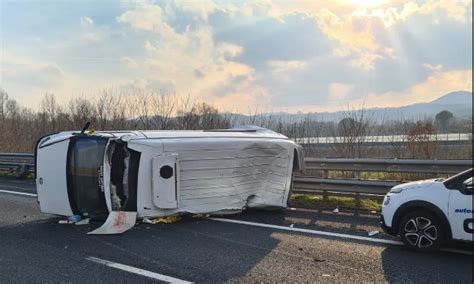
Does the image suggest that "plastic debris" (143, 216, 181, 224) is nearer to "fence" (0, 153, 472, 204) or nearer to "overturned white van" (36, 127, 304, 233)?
"overturned white van" (36, 127, 304, 233)

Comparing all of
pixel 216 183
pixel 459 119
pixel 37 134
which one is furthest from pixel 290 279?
pixel 37 134

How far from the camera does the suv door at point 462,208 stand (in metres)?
5.44

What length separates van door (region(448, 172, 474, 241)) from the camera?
5438 mm

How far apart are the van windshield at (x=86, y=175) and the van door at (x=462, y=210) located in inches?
214

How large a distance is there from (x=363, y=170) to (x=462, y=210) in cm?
387

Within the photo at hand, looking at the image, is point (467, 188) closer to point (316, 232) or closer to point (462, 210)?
point (462, 210)

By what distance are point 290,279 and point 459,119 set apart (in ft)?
40.3

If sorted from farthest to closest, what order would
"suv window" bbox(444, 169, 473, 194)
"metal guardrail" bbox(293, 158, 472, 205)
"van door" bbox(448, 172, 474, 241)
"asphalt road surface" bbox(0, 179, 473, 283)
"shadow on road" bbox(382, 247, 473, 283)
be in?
"metal guardrail" bbox(293, 158, 472, 205) → "suv window" bbox(444, 169, 473, 194) → "van door" bbox(448, 172, 474, 241) → "asphalt road surface" bbox(0, 179, 473, 283) → "shadow on road" bbox(382, 247, 473, 283)

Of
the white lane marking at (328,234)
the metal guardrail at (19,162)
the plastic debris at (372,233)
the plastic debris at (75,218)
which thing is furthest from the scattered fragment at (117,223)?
the metal guardrail at (19,162)

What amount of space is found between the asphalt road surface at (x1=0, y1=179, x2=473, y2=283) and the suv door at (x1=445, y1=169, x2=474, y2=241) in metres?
0.33

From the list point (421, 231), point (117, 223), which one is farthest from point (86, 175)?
point (421, 231)

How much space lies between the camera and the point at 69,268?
525cm

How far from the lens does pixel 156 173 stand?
7.54 meters

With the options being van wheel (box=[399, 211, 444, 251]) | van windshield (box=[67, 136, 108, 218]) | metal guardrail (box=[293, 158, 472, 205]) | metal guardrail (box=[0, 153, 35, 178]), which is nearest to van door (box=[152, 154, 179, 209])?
van windshield (box=[67, 136, 108, 218])
